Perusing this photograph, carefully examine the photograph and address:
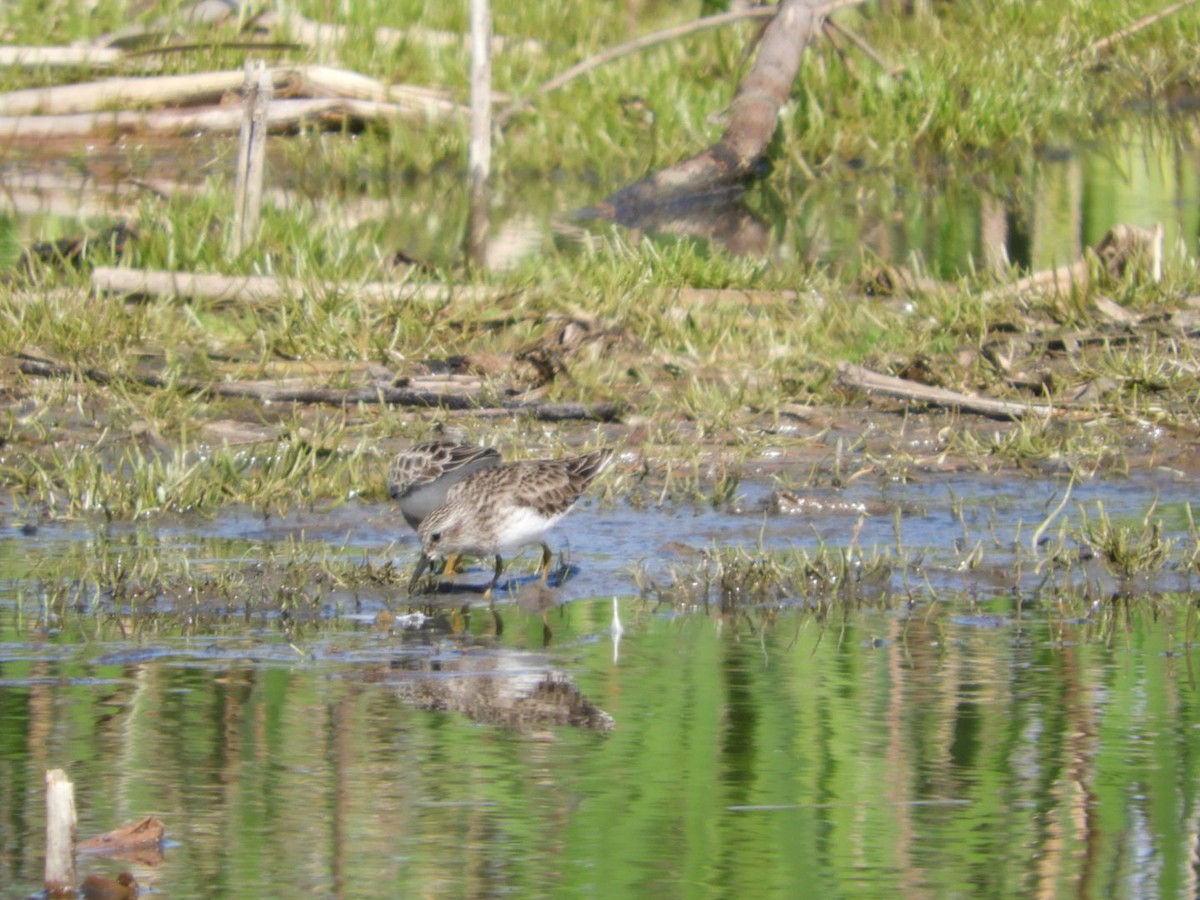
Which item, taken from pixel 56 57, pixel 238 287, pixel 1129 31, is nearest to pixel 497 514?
pixel 238 287

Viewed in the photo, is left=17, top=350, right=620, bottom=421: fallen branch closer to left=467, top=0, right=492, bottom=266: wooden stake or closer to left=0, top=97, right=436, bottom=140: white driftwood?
left=467, top=0, right=492, bottom=266: wooden stake

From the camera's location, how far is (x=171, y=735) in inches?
219

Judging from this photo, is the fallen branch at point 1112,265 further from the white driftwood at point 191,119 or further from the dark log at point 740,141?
the white driftwood at point 191,119

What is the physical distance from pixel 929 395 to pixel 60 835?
6010 millimetres

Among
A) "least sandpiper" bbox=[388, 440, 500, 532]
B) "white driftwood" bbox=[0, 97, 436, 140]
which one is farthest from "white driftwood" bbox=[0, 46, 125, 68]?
"least sandpiper" bbox=[388, 440, 500, 532]

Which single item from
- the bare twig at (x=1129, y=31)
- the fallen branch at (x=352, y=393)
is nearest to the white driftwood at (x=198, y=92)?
the bare twig at (x=1129, y=31)

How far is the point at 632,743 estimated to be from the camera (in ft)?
18.1

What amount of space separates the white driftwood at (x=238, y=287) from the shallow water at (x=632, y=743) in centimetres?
322

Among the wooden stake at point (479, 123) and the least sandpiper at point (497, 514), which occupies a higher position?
the wooden stake at point (479, 123)

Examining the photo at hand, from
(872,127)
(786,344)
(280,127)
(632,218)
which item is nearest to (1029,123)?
(872,127)

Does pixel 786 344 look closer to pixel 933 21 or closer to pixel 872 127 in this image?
pixel 872 127

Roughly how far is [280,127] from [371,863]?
13.7m

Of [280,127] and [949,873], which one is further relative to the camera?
[280,127]

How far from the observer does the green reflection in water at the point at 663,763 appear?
15.1 feet
